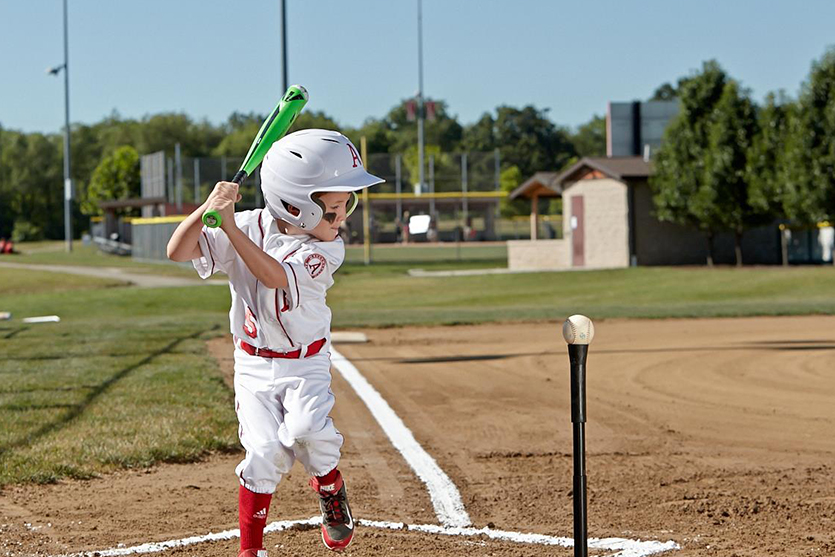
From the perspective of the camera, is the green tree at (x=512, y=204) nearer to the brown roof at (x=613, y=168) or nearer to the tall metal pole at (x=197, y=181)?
the tall metal pole at (x=197, y=181)

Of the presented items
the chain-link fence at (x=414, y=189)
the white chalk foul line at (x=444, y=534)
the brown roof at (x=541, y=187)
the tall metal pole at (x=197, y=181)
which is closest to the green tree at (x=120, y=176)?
the chain-link fence at (x=414, y=189)

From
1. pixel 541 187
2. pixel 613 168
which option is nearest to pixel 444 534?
pixel 613 168

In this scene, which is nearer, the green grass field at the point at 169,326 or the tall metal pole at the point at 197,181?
the green grass field at the point at 169,326

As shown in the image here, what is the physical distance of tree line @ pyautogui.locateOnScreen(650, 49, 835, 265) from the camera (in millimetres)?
30234

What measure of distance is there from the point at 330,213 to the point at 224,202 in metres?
0.62

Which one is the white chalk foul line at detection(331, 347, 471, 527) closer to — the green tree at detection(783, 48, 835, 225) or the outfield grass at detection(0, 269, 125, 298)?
the green tree at detection(783, 48, 835, 225)

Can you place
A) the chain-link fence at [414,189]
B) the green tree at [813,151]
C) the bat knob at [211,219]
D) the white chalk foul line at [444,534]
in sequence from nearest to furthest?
the bat knob at [211,219], the white chalk foul line at [444,534], the green tree at [813,151], the chain-link fence at [414,189]

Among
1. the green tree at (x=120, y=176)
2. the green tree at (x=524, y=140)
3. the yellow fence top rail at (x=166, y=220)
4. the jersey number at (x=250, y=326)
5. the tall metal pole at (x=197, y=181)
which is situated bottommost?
the jersey number at (x=250, y=326)

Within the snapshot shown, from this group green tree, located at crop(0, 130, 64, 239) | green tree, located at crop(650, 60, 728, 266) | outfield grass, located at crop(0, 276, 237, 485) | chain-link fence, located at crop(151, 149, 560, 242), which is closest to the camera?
outfield grass, located at crop(0, 276, 237, 485)

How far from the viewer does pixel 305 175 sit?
4.53 m

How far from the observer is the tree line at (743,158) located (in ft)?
99.2

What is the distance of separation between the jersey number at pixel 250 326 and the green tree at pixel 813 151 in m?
27.8

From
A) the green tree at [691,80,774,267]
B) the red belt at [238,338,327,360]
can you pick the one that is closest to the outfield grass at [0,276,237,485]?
the red belt at [238,338,327,360]

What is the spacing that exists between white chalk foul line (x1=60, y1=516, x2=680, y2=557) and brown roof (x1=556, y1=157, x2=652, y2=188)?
30.8 metres
